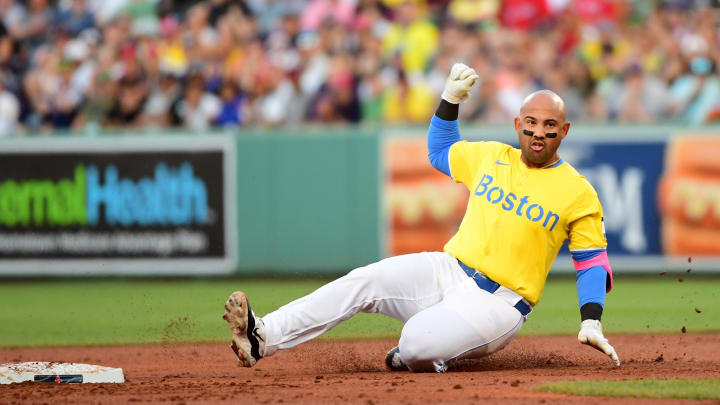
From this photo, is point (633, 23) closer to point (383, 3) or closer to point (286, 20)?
point (383, 3)

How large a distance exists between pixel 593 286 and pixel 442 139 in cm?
129

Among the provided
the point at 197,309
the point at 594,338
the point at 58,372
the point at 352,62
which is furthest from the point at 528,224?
the point at 352,62

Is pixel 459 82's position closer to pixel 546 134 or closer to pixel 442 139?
pixel 442 139

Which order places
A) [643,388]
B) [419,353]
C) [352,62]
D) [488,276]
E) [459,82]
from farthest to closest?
[352,62]
[459,82]
[488,276]
[419,353]
[643,388]

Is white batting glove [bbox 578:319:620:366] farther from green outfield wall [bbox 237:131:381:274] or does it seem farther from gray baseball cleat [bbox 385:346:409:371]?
green outfield wall [bbox 237:131:381:274]

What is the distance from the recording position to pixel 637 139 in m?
13.3

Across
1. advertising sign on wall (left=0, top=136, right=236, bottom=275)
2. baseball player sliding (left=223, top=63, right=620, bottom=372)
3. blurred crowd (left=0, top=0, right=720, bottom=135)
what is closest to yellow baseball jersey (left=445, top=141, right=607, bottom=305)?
baseball player sliding (left=223, top=63, right=620, bottom=372)

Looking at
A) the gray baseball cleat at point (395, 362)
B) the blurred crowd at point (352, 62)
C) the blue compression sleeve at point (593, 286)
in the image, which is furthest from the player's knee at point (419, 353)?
the blurred crowd at point (352, 62)

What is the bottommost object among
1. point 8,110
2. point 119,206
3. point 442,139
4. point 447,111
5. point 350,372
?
point 350,372

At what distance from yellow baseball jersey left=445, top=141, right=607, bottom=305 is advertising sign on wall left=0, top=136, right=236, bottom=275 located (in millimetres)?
7516

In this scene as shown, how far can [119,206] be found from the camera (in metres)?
13.7

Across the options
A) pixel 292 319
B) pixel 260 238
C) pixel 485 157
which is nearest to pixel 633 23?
pixel 260 238

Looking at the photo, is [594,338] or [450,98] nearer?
[594,338]

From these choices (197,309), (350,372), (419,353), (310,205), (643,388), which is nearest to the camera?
(643,388)
